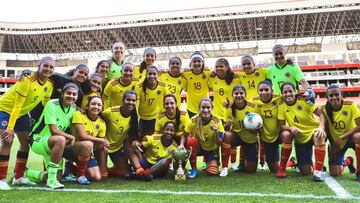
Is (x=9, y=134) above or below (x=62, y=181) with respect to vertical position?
above

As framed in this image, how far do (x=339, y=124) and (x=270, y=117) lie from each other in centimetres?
88

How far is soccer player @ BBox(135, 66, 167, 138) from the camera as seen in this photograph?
17.9ft

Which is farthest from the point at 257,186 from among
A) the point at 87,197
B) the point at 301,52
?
the point at 301,52

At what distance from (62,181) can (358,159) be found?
3609 mm

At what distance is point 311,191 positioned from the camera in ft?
12.4

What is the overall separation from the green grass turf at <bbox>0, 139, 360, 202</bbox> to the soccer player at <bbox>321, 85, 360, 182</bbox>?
280 millimetres

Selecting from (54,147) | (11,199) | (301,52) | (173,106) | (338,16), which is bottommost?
(11,199)

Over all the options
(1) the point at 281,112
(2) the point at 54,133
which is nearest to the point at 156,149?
(2) the point at 54,133

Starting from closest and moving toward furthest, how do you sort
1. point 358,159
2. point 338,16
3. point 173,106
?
point 358,159 → point 173,106 → point 338,16

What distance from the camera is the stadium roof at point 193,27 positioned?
37.7m

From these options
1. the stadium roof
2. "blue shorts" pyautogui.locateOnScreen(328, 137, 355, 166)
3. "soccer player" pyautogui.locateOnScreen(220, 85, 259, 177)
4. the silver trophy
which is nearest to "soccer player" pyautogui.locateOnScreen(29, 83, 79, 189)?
the silver trophy

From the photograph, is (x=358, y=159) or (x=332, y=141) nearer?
(x=358, y=159)

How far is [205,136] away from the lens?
16.3ft

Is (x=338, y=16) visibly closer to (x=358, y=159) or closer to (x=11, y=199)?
(x=358, y=159)
